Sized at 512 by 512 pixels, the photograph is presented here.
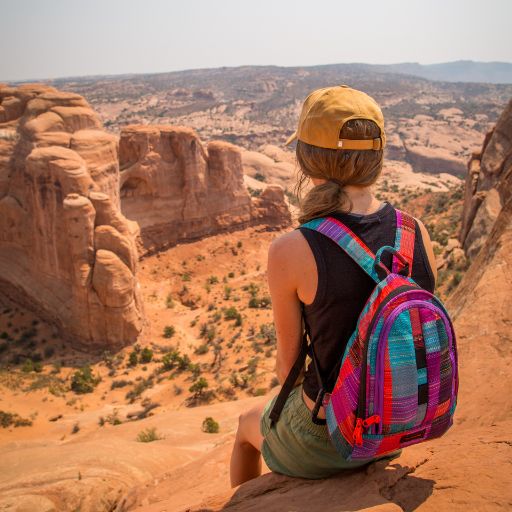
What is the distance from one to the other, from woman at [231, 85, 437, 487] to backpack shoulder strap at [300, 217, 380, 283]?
3cm

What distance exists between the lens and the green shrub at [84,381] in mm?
14570

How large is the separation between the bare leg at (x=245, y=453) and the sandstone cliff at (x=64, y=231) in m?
13.6

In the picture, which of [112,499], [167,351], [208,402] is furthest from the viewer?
[167,351]

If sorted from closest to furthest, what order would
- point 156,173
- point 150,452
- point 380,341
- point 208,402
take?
point 380,341 < point 150,452 < point 208,402 < point 156,173

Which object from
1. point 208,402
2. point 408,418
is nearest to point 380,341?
point 408,418

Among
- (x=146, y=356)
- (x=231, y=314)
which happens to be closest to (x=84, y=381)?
(x=146, y=356)

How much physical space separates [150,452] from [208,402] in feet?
24.4

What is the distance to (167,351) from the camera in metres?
17.6

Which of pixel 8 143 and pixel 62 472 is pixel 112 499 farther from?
pixel 8 143

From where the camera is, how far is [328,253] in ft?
7.08

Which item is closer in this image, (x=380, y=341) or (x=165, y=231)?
(x=380, y=341)

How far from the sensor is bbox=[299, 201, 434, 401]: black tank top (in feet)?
7.04

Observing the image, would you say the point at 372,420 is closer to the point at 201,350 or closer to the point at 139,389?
the point at 139,389

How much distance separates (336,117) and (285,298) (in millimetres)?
983
